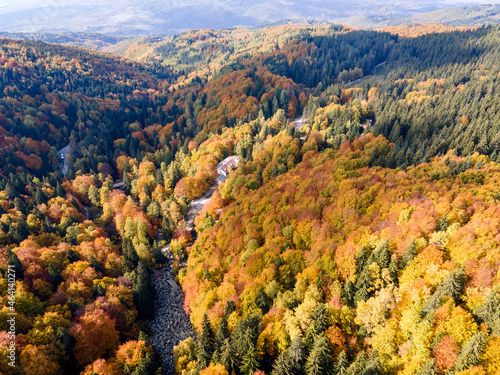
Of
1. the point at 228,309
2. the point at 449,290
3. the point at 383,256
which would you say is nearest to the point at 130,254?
the point at 228,309

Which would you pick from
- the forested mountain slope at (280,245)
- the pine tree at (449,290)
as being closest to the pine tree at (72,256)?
the forested mountain slope at (280,245)

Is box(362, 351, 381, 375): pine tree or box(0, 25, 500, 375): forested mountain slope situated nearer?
box(362, 351, 381, 375): pine tree

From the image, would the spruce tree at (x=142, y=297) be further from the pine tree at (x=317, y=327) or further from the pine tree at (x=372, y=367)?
the pine tree at (x=372, y=367)

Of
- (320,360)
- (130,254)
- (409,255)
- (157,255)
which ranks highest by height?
(409,255)

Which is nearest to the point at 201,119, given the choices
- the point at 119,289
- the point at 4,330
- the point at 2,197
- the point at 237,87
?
the point at 237,87

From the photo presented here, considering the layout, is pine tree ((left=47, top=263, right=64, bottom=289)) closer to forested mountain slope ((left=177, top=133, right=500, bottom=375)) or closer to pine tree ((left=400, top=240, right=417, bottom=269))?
forested mountain slope ((left=177, top=133, right=500, bottom=375))

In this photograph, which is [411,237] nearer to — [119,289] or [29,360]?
[119,289]

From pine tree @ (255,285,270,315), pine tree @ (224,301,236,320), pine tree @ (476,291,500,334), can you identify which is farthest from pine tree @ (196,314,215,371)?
pine tree @ (476,291,500,334)

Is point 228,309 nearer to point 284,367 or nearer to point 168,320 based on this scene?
point 284,367
